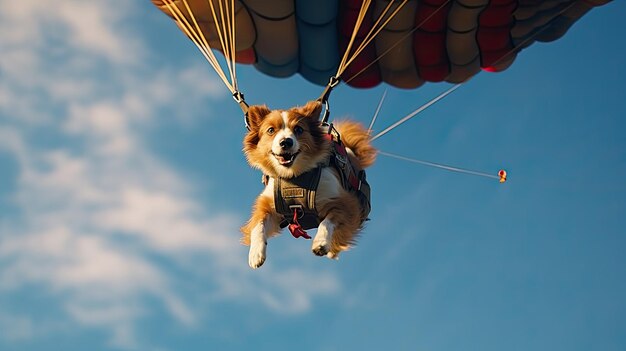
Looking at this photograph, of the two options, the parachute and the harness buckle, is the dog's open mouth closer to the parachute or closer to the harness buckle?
the harness buckle

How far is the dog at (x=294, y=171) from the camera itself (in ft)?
19.6

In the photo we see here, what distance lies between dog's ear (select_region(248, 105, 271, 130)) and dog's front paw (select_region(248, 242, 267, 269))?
1.05 m

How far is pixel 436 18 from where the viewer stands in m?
10.3

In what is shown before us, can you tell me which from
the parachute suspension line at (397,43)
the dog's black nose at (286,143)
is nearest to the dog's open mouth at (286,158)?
the dog's black nose at (286,143)

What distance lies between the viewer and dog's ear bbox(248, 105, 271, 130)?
6.26m

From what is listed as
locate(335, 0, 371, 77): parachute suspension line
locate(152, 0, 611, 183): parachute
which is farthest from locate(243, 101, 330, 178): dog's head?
locate(152, 0, 611, 183): parachute

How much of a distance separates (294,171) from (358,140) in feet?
5.90

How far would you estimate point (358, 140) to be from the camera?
7816mm

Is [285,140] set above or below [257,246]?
above

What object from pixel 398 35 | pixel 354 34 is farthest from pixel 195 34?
pixel 398 35

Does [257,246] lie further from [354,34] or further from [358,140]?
[354,34]

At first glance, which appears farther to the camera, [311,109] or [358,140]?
[358,140]

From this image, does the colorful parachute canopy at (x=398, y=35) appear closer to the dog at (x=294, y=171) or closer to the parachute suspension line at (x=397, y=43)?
the parachute suspension line at (x=397, y=43)

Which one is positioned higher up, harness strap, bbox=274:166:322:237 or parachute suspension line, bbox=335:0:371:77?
parachute suspension line, bbox=335:0:371:77
